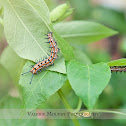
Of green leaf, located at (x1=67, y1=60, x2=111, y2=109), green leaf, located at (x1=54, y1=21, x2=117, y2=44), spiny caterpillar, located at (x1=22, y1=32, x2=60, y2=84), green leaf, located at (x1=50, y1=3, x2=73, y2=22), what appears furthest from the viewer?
green leaf, located at (x1=54, y1=21, x2=117, y2=44)

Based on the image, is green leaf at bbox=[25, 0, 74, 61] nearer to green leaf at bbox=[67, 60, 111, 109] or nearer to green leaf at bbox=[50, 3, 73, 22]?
green leaf at bbox=[67, 60, 111, 109]

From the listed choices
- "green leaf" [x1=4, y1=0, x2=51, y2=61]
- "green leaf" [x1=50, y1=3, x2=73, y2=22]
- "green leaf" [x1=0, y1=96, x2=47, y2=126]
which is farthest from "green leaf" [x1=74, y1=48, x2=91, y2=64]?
"green leaf" [x1=0, y1=96, x2=47, y2=126]

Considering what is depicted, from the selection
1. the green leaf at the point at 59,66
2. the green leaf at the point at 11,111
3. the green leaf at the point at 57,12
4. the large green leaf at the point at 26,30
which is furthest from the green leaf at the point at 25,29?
the green leaf at the point at 11,111

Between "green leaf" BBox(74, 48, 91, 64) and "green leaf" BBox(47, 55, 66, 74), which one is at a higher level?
"green leaf" BBox(47, 55, 66, 74)

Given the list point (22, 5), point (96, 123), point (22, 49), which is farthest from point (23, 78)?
point (96, 123)

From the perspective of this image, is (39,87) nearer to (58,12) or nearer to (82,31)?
(58,12)

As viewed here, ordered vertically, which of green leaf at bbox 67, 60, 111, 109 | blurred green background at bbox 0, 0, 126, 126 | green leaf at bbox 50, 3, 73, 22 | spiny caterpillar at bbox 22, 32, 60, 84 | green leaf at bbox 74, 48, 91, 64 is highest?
green leaf at bbox 50, 3, 73, 22

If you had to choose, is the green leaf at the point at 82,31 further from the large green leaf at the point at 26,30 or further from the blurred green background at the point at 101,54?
the large green leaf at the point at 26,30
